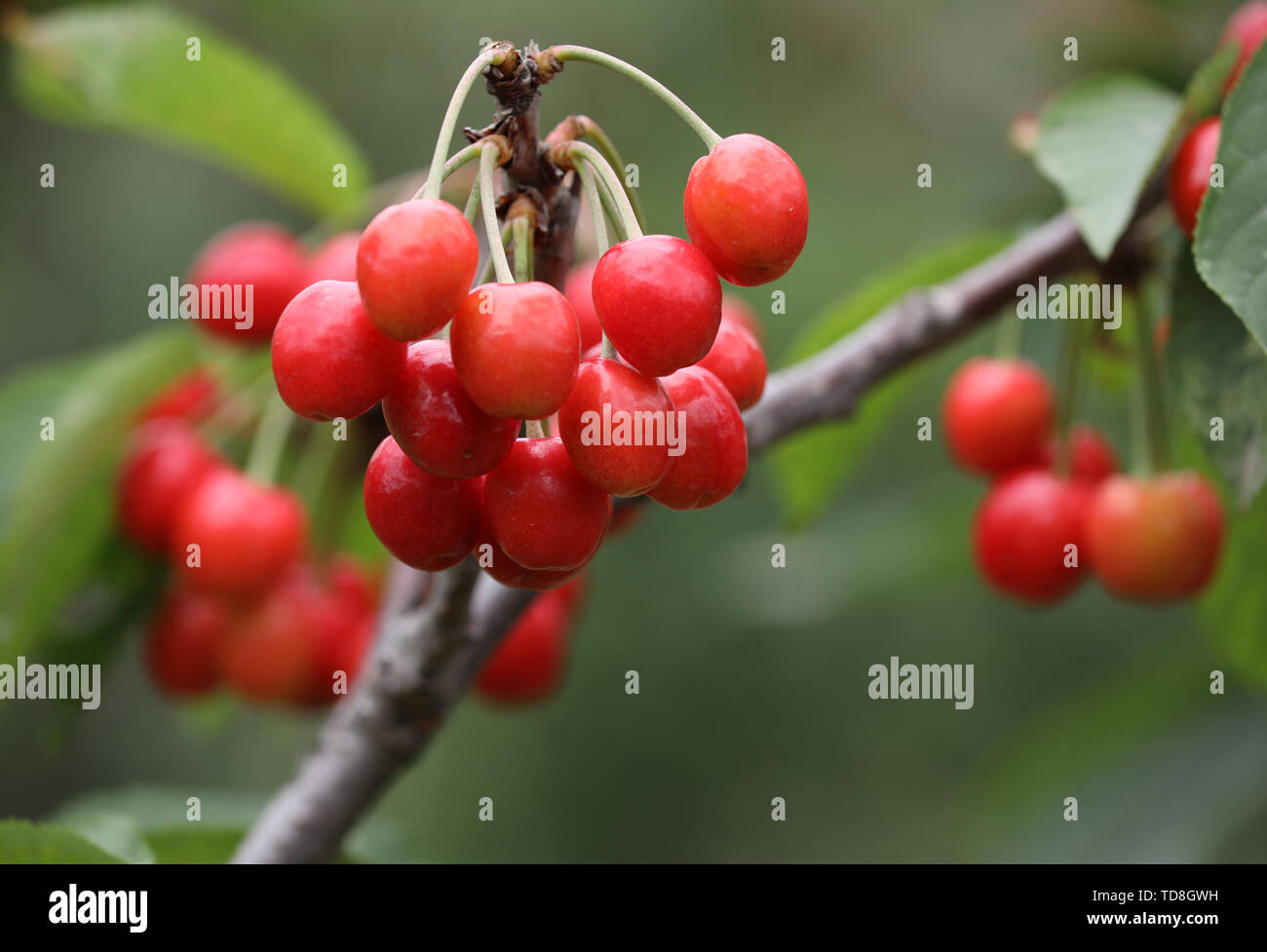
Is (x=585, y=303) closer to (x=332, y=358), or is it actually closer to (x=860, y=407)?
(x=860, y=407)

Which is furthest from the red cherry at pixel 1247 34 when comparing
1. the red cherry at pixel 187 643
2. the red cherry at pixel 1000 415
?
the red cherry at pixel 187 643

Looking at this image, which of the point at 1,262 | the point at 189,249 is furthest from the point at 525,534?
the point at 189,249

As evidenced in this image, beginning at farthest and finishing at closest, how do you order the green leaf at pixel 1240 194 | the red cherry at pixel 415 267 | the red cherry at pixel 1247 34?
the red cherry at pixel 1247 34 < the green leaf at pixel 1240 194 < the red cherry at pixel 415 267

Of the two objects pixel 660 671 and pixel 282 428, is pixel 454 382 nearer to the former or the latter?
pixel 282 428

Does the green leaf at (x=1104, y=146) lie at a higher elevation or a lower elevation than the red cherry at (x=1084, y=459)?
higher

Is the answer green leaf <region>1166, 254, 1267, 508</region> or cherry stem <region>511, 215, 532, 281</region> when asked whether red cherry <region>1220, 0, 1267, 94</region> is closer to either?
green leaf <region>1166, 254, 1267, 508</region>

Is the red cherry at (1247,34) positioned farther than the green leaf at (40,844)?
Yes

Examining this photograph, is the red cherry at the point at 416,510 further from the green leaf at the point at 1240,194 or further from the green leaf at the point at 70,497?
the green leaf at the point at 70,497
